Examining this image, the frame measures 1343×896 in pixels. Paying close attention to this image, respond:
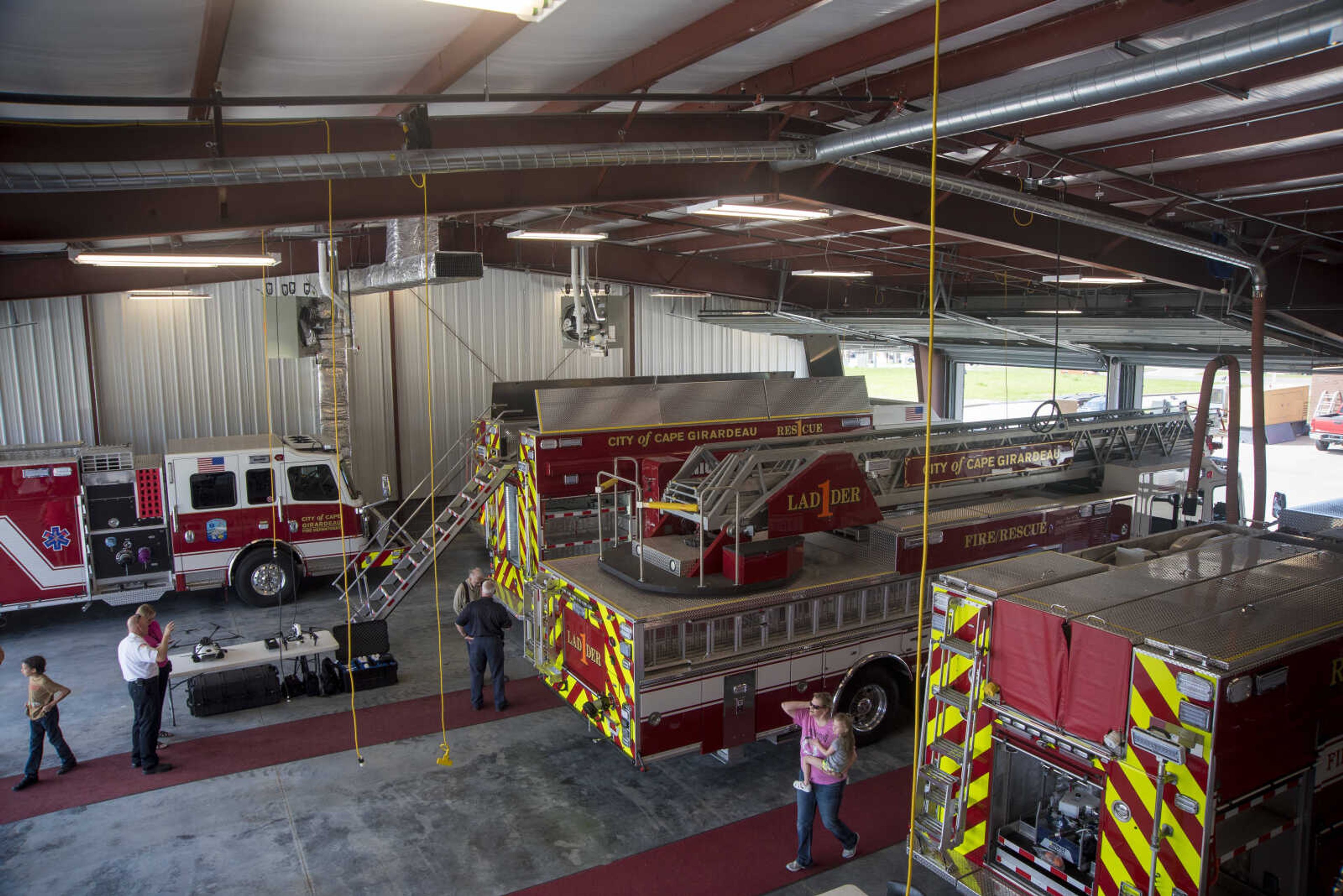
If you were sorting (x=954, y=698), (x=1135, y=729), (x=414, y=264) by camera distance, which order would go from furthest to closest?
(x=414, y=264)
(x=954, y=698)
(x=1135, y=729)

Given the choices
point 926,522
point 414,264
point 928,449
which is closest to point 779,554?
point 926,522

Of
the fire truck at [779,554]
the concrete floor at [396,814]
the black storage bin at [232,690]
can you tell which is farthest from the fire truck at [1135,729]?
the black storage bin at [232,690]

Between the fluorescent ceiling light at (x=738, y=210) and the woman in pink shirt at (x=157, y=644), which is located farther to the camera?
the fluorescent ceiling light at (x=738, y=210)

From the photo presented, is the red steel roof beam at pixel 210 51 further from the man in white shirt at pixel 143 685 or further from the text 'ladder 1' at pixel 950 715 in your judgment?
the text 'ladder 1' at pixel 950 715

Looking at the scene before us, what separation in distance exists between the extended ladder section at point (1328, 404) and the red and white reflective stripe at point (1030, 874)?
88.6 ft

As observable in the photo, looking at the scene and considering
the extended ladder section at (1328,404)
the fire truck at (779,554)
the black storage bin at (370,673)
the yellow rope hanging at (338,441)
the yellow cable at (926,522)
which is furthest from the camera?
the extended ladder section at (1328,404)

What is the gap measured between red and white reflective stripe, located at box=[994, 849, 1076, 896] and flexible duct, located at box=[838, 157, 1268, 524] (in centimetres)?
528

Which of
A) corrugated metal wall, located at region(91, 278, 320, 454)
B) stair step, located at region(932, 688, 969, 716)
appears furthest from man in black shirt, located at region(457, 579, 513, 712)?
corrugated metal wall, located at region(91, 278, 320, 454)

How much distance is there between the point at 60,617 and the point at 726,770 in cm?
1205

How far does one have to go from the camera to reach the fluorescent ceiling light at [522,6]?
3.21 m

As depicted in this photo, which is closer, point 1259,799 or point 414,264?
point 1259,799

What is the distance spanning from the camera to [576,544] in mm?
12984

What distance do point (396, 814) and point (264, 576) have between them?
7750 millimetres

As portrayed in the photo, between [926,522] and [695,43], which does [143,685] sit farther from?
[695,43]
